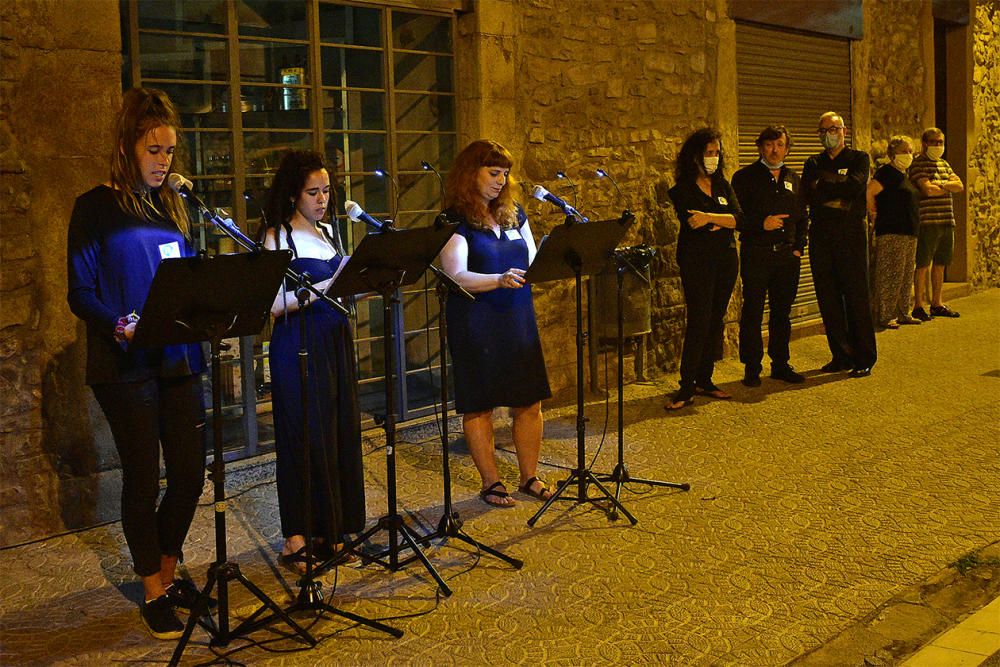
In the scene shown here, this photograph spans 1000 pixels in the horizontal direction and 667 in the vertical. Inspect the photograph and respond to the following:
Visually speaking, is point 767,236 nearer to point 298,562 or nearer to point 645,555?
point 645,555

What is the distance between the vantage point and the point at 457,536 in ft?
17.8

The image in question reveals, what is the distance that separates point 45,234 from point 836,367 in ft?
20.9

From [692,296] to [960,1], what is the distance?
26.9 ft

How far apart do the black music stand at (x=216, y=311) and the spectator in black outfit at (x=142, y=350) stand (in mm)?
301

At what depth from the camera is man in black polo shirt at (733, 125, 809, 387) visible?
29.4ft

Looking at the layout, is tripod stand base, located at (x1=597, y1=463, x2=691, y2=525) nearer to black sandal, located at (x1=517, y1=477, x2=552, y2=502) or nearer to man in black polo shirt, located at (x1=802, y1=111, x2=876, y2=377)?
black sandal, located at (x1=517, y1=477, x2=552, y2=502)

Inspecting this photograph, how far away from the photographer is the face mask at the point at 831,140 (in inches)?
367

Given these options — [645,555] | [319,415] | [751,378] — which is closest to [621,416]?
[645,555]

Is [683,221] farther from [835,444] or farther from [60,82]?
[60,82]

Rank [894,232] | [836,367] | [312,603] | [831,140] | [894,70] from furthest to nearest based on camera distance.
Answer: [894,70], [894,232], [836,367], [831,140], [312,603]

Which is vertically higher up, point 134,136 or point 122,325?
point 134,136

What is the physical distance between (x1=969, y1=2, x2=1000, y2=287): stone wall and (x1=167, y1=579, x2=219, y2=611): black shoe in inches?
498

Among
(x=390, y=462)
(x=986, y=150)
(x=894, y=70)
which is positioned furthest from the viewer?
(x=986, y=150)

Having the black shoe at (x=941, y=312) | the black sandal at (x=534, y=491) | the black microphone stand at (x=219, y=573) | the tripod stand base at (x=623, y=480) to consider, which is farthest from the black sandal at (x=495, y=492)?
the black shoe at (x=941, y=312)
